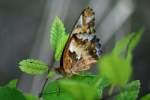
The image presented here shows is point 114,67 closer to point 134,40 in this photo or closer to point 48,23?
point 134,40

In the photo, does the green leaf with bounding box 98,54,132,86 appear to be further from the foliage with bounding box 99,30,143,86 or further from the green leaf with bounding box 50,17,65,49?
the green leaf with bounding box 50,17,65,49

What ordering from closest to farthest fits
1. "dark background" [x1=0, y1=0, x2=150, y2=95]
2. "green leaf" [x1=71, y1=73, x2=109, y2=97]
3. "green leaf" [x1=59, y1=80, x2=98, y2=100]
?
"green leaf" [x1=59, y1=80, x2=98, y2=100] < "green leaf" [x1=71, y1=73, x2=109, y2=97] < "dark background" [x1=0, y1=0, x2=150, y2=95]

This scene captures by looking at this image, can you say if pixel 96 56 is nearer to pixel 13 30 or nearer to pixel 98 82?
pixel 98 82

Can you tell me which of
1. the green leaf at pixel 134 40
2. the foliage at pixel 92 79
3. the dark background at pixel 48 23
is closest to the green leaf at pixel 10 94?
the foliage at pixel 92 79

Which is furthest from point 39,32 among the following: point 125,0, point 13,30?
point 125,0

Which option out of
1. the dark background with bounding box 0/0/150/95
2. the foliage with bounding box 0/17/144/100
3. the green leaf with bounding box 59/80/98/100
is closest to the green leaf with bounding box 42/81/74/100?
the foliage with bounding box 0/17/144/100
